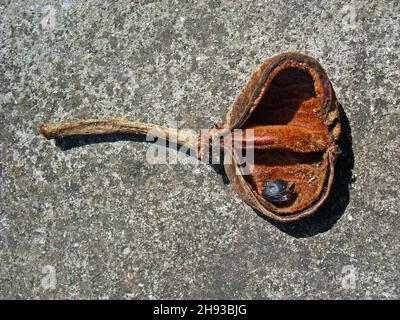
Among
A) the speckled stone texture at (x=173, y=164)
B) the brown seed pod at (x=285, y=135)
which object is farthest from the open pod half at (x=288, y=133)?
the speckled stone texture at (x=173, y=164)

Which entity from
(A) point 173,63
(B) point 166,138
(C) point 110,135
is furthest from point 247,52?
(C) point 110,135

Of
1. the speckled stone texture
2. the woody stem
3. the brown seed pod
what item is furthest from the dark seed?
the woody stem

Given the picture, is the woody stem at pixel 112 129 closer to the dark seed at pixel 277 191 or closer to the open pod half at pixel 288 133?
the open pod half at pixel 288 133

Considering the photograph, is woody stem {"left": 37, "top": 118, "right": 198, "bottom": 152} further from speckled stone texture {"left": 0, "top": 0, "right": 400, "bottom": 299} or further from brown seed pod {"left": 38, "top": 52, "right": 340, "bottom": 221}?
speckled stone texture {"left": 0, "top": 0, "right": 400, "bottom": 299}

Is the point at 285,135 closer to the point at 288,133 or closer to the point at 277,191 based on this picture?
the point at 288,133

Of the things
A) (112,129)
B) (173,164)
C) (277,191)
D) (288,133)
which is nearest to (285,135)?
(288,133)

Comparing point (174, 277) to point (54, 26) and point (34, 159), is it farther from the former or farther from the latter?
point (54, 26)
